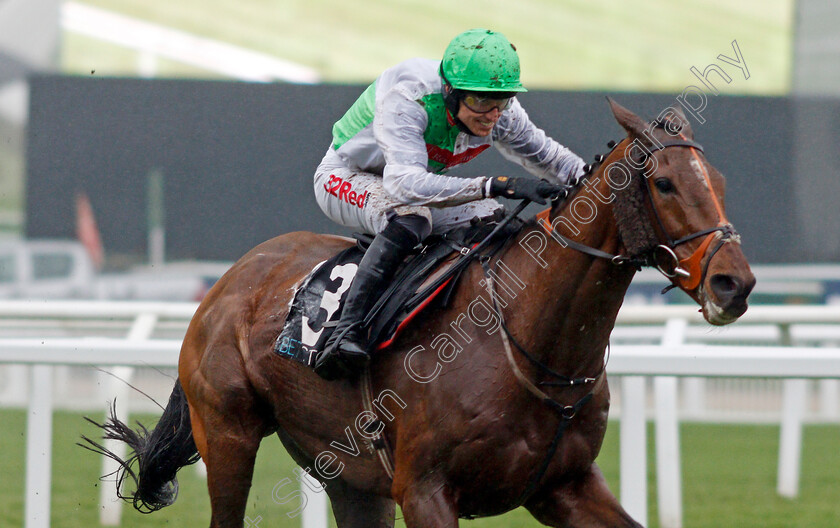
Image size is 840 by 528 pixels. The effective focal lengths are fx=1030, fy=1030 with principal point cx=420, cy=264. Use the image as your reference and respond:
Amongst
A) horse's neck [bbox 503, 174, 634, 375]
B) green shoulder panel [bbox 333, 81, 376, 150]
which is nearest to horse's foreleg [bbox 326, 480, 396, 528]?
horse's neck [bbox 503, 174, 634, 375]

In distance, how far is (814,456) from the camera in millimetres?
7797

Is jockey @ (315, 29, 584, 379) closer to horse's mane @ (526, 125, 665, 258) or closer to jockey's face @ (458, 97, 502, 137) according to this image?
jockey's face @ (458, 97, 502, 137)

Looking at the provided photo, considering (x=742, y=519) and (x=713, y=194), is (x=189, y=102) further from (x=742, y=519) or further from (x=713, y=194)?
(x=713, y=194)

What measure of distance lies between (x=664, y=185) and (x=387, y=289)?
0.95 m

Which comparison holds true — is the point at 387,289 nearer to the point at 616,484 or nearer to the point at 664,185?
the point at 664,185

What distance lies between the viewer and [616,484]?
6.23 meters

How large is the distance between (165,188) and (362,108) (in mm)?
4200

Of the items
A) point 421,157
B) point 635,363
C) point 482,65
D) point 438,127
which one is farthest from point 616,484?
point 482,65

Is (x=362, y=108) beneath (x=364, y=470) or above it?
above

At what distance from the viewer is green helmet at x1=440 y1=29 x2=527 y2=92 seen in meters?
2.92

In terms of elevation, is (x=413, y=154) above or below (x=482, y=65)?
Result: below

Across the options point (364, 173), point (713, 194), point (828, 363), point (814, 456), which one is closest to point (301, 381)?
point (364, 173)

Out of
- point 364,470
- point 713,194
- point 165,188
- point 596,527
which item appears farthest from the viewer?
point 165,188

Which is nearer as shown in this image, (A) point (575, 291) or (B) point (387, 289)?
(A) point (575, 291)
